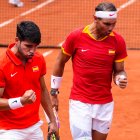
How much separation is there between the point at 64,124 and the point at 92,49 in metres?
3.86

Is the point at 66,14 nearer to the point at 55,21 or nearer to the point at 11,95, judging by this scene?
the point at 55,21

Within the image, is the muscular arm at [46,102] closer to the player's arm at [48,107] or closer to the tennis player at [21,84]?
the player's arm at [48,107]

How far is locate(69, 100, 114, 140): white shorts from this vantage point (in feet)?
28.4

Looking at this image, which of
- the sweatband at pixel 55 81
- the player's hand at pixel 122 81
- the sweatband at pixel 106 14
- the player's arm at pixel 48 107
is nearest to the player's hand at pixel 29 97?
the player's arm at pixel 48 107

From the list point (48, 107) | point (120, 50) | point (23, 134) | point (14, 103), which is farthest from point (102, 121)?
point (14, 103)

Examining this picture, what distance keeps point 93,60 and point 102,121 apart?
89 centimetres

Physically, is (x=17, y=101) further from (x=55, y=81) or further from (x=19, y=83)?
(x=55, y=81)

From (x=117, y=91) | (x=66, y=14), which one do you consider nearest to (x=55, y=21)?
(x=66, y=14)

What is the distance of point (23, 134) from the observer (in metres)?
7.41

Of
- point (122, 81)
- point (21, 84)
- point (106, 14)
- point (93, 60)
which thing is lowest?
point (122, 81)

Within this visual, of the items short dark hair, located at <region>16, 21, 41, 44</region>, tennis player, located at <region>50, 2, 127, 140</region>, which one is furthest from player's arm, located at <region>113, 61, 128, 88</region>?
short dark hair, located at <region>16, 21, 41, 44</region>

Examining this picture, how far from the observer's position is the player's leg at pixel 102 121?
8727mm

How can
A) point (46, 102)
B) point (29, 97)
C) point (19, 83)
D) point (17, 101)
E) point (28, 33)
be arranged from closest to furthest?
point (29, 97) < point (17, 101) < point (28, 33) < point (19, 83) < point (46, 102)

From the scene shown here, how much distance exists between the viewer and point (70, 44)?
863 cm
